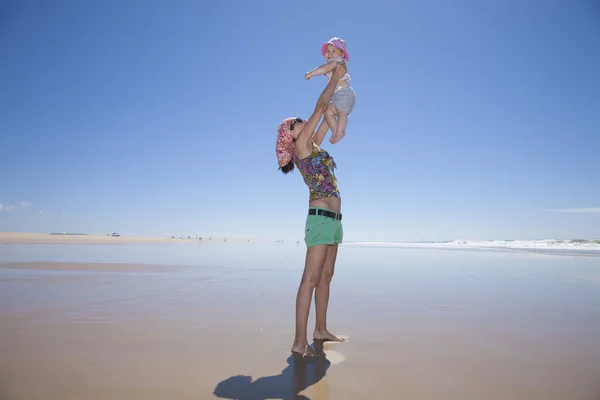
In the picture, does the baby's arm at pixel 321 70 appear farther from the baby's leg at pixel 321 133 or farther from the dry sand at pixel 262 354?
the dry sand at pixel 262 354

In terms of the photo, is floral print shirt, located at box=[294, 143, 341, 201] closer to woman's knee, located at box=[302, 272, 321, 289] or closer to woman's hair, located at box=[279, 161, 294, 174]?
woman's hair, located at box=[279, 161, 294, 174]

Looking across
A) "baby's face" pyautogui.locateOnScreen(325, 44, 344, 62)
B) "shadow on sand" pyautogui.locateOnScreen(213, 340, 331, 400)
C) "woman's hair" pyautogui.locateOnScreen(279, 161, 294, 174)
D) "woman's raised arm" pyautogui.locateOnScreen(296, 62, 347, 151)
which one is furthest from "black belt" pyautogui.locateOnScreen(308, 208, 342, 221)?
"baby's face" pyautogui.locateOnScreen(325, 44, 344, 62)

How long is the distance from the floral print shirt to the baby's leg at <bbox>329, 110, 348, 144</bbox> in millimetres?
174

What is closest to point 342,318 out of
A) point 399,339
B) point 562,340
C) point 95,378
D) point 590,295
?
point 399,339

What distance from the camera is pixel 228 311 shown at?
439 cm

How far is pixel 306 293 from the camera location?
10.1 ft

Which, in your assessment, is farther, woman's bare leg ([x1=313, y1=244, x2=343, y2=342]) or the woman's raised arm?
woman's bare leg ([x1=313, y1=244, x2=343, y2=342])

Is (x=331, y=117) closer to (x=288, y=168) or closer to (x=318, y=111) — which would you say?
(x=318, y=111)

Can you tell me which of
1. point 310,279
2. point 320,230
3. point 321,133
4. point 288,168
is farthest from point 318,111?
point 310,279

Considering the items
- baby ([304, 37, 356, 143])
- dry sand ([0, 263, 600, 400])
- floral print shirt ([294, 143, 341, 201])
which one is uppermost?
baby ([304, 37, 356, 143])

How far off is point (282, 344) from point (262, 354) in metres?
0.32

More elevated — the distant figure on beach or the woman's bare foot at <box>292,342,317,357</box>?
the distant figure on beach

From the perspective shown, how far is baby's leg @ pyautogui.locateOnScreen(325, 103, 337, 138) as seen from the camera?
10.9 ft

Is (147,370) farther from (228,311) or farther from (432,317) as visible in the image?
(432,317)
